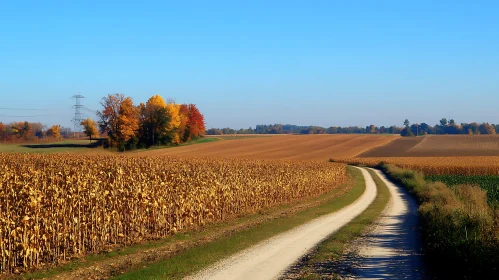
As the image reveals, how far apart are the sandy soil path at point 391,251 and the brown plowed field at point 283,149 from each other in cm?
5528

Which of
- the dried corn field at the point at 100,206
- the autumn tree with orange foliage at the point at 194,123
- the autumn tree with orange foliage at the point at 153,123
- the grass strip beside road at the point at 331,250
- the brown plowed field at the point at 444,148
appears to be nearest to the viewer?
the grass strip beside road at the point at 331,250

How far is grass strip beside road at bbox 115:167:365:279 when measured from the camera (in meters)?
13.0

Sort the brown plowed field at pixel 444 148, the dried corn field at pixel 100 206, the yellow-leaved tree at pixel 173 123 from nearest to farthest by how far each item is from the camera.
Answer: the dried corn field at pixel 100 206 → the brown plowed field at pixel 444 148 → the yellow-leaved tree at pixel 173 123

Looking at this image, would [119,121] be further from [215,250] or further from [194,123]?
[215,250]

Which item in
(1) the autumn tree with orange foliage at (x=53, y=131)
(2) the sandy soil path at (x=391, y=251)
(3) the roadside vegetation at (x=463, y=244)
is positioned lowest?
(2) the sandy soil path at (x=391, y=251)

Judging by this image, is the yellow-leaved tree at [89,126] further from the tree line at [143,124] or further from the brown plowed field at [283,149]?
the brown plowed field at [283,149]

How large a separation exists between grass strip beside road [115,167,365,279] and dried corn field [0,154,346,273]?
2608mm

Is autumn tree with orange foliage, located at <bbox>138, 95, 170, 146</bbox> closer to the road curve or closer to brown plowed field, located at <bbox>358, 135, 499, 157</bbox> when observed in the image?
brown plowed field, located at <bbox>358, 135, 499, 157</bbox>

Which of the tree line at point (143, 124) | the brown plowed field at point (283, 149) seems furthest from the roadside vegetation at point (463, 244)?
the tree line at point (143, 124)

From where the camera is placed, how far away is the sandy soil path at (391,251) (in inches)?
522

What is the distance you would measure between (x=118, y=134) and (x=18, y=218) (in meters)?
76.9

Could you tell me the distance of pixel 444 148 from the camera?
108938mm

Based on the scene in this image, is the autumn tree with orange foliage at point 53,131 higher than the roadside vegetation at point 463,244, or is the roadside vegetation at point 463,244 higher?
the autumn tree with orange foliage at point 53,131

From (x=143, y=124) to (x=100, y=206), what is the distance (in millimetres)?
81700
